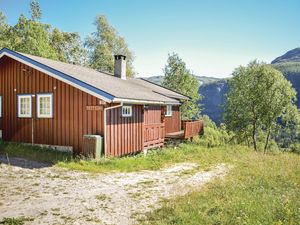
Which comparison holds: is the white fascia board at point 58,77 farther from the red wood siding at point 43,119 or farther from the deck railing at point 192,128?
the deck railing at point 192,128

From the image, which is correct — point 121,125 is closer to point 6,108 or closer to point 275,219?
point 6,108

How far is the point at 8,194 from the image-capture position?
8.06 metres

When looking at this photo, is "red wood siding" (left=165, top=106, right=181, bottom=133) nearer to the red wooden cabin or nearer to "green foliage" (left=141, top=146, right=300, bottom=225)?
the red wooden cabin

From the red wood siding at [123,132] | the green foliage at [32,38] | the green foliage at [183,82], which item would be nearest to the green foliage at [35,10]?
the green foliage at [32,38]

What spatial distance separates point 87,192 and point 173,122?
14.9m

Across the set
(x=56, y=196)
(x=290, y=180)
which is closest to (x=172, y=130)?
(x=290, y=180)

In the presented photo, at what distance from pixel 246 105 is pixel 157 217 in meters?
26.0

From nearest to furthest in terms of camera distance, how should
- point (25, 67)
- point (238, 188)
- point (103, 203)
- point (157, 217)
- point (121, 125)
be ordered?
1. point (157, 217)
2. point (103, 203)
3. point (238, 188)
4. point (121, 125)
5. point (25, 67)

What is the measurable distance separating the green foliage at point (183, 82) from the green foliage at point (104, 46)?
8611 millimetres

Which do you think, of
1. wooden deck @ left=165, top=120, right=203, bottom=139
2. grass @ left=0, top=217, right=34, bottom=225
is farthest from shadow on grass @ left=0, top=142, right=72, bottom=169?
wooden deck @ left=165, top=120, right=203, bottom=139

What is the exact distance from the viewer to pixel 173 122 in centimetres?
2291

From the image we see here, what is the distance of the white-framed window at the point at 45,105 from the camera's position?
581 inches

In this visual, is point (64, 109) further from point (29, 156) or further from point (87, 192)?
point (87, 192)

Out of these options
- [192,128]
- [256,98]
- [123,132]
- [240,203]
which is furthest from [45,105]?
[256,98]
